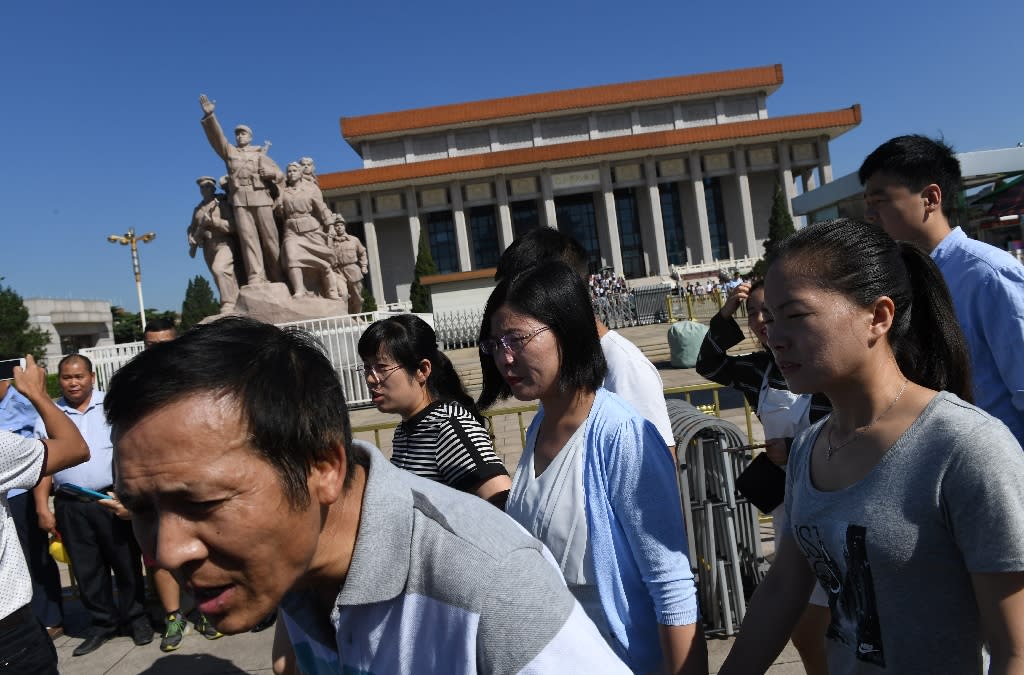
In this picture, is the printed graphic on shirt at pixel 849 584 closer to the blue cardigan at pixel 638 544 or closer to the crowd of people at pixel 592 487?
the crowd of people at pixel 592 487

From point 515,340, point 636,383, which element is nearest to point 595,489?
point 515,340

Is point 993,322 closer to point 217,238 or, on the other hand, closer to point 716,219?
point 217,238

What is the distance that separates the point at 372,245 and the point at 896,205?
48538mm

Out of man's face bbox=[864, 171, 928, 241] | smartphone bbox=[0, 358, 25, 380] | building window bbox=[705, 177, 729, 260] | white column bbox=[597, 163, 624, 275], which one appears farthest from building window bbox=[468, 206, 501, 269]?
man's face bbox=[864, 171, 928, 241]

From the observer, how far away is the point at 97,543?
4.64m

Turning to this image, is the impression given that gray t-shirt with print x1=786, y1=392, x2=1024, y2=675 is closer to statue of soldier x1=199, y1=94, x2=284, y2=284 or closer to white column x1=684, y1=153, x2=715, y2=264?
statue of soldier x1=199, y1=94, x2=284, y2=284

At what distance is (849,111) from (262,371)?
54884 mm

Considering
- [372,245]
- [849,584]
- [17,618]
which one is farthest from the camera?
[372,245]

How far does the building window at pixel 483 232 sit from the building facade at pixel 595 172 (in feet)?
0.31

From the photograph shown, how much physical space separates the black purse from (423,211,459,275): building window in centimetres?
5067

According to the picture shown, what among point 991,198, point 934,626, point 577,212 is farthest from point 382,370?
point 577,212

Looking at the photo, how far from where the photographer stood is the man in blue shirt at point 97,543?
4.54 metres

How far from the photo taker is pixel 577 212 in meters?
54.0

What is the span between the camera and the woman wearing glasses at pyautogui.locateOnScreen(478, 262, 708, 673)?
1.73m
